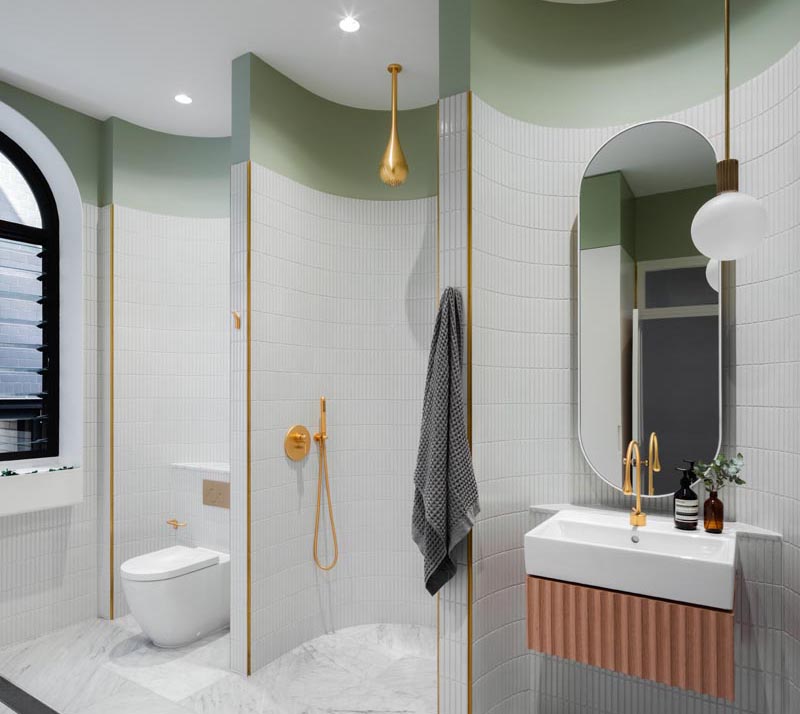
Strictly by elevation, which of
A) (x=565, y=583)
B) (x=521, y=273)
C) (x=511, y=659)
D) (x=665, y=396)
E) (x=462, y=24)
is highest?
(x=462, y=24)

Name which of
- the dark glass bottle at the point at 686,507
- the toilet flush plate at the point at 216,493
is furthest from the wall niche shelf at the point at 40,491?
the dark glass bottle at the point at 686,507

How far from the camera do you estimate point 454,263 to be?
6.91 ft

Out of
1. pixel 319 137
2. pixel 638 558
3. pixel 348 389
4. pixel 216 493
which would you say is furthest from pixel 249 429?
pixel 638 558

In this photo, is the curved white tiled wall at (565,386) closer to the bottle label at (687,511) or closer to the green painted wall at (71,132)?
the bottle label at (687,511)

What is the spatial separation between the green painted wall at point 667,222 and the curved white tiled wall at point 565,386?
0.17m

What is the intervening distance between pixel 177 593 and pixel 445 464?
1.68 meters

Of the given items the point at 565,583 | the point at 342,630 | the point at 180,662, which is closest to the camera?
the point at 565,583

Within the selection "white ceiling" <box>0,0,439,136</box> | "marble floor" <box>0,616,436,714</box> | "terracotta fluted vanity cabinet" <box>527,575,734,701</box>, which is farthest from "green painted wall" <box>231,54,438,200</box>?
"marble floor" <box>0,616,436,714</box>

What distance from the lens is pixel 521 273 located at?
2.34 meters

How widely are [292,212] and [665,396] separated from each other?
6.19 feet

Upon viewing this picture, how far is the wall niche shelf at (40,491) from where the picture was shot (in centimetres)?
288

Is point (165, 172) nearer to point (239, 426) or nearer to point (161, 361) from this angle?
point (161, 361)

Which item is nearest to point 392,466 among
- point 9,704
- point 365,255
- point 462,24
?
point 365,255

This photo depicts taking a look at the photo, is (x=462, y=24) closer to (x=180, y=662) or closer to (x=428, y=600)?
(x=428, y=600)
